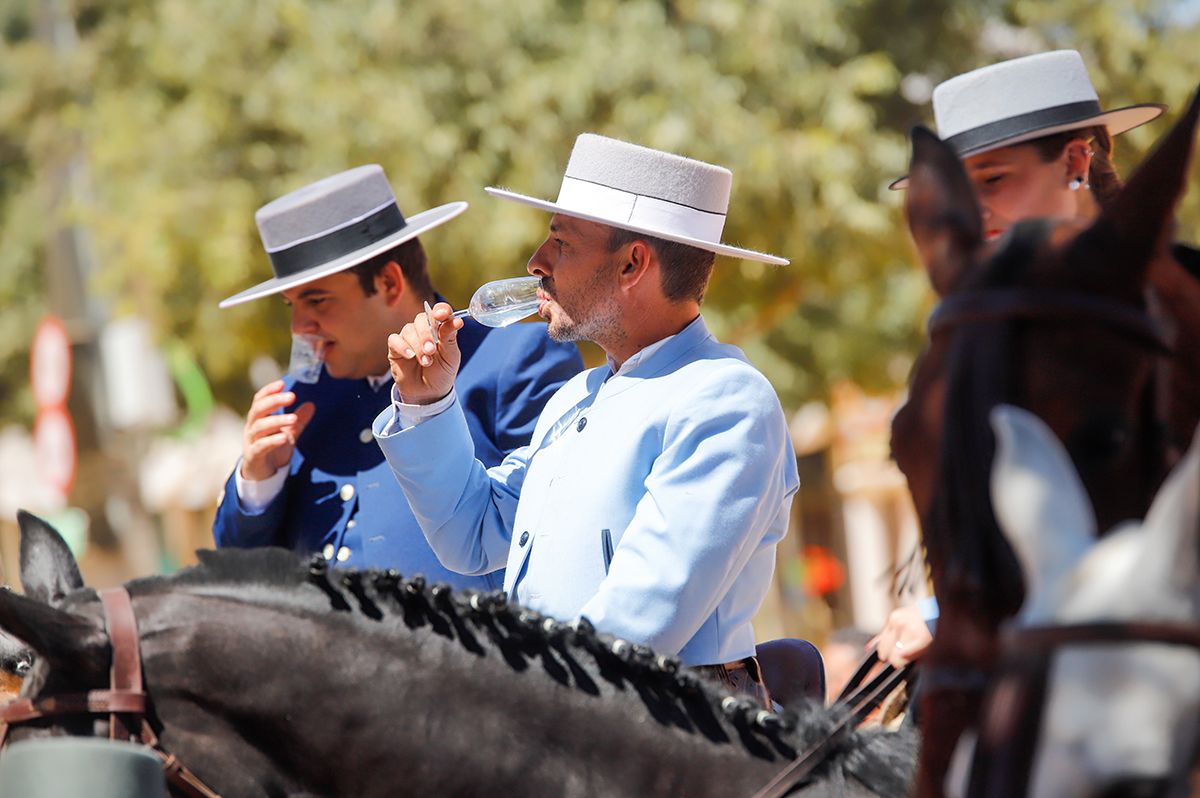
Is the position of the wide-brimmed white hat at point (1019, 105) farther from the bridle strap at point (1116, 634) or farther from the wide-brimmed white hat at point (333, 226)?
the bridle strap at point (1116, 634)

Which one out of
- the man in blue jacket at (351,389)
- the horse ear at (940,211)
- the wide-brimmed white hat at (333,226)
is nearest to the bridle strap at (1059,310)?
the horse ear at (940,211)

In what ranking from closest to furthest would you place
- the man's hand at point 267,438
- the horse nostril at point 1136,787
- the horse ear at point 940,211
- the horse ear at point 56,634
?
the horse nostril at point 1136,787, the horse ear at point 940,211, the horse ear at point 56,634, the man's hand at point 267,438

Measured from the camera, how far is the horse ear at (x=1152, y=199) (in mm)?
1989

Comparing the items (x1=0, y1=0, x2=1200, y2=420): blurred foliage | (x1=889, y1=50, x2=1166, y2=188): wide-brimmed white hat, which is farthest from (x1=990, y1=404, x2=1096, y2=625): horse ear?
(x1=0, y1=0, x2=1200, y2=420): blurred foliage

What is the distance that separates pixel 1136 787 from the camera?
159 cm

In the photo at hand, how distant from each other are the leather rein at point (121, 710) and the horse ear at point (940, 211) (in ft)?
4.59

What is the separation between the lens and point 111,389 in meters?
19.4

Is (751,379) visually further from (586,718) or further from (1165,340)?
(1165,340)

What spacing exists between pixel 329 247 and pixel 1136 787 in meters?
3.54

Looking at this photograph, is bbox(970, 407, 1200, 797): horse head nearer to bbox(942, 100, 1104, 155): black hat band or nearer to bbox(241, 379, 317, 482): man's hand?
bbox(942, 100, 1104, 155): black hat band

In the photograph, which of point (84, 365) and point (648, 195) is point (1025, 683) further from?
point (84, 365)

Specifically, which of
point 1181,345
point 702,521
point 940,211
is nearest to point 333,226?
point 702,521

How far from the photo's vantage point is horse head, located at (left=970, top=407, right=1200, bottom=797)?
1595 mm

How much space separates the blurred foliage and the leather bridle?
962 cm
